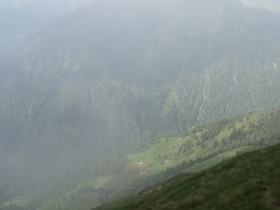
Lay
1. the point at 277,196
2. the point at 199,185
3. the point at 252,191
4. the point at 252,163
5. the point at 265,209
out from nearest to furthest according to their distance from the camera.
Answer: the point at 265,209, the point at 277,196, the point at 252,191, the point at 252,163, the point at 199,185

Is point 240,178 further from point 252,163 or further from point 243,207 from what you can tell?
point 243,207

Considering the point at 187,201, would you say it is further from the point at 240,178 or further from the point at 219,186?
the point at 240,178

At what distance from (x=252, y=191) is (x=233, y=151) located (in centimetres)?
18484

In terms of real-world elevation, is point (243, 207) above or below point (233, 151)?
above

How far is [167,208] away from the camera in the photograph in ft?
109

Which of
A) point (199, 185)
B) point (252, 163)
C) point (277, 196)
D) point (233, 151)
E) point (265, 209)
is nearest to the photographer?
point (265, 209)

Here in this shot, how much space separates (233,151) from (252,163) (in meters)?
174

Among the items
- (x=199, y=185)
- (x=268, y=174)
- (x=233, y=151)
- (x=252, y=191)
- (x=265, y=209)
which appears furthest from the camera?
(x=233, y=151)

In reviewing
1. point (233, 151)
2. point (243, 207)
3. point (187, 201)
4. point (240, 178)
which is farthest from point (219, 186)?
point (233, 151)

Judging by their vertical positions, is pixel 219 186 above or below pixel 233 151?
above

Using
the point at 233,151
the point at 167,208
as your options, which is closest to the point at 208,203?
the point at 167,208

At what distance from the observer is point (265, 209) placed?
2248 cm

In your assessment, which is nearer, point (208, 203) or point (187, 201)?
point (208, 203)

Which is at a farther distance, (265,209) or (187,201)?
(187,201)
